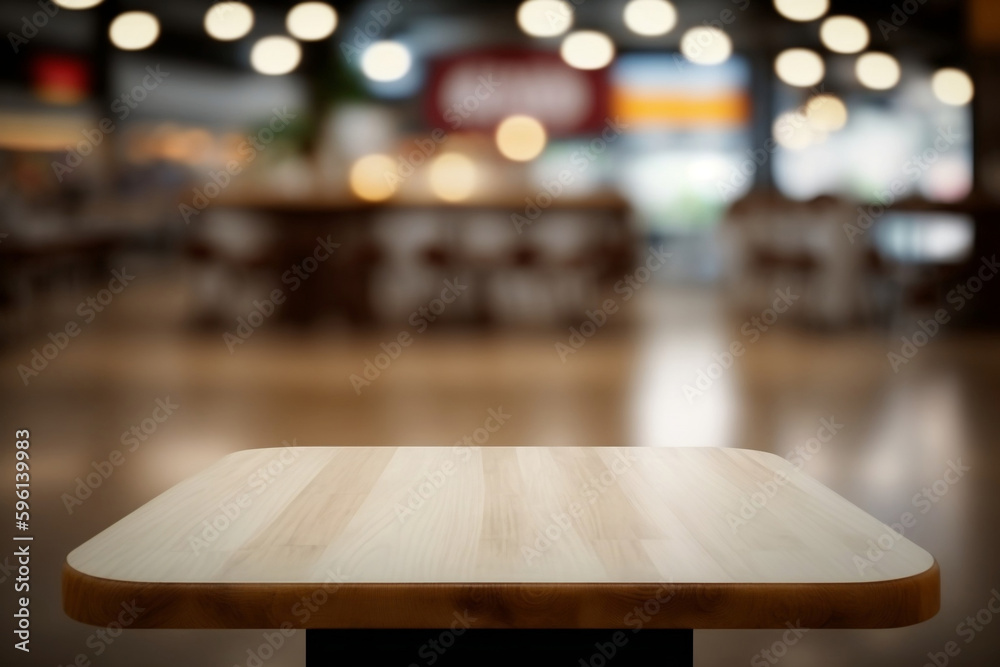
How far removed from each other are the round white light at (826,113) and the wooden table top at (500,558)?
36.9 ft

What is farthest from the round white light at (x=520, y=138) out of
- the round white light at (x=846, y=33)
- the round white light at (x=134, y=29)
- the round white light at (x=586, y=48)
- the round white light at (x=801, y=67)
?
the round white light at (x=134, y=29)

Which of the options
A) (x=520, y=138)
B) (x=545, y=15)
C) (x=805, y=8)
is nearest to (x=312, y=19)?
(x=545, y=15)

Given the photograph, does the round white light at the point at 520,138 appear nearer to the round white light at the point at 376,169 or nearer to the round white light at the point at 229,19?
the round white light at the point at 376,169

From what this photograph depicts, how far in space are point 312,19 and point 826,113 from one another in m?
6.58

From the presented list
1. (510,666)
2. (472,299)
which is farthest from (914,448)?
(472,299)

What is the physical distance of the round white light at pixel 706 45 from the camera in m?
10.0

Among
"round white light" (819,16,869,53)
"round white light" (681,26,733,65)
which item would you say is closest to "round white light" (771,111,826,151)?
"round white light" (681,26,733,65)

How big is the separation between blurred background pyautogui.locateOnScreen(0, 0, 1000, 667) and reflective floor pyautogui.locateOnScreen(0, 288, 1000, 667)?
2cm

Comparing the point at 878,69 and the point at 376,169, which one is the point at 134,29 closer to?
the point at 376,169

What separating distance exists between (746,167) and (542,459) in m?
11.3

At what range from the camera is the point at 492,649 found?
90 centimetres

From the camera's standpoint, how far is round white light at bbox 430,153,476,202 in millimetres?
11273

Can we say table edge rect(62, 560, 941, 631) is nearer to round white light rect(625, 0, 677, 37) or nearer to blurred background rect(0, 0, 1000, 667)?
blurred background rect(0, 0, 1000, 667)

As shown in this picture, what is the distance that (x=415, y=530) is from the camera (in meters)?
0.84
